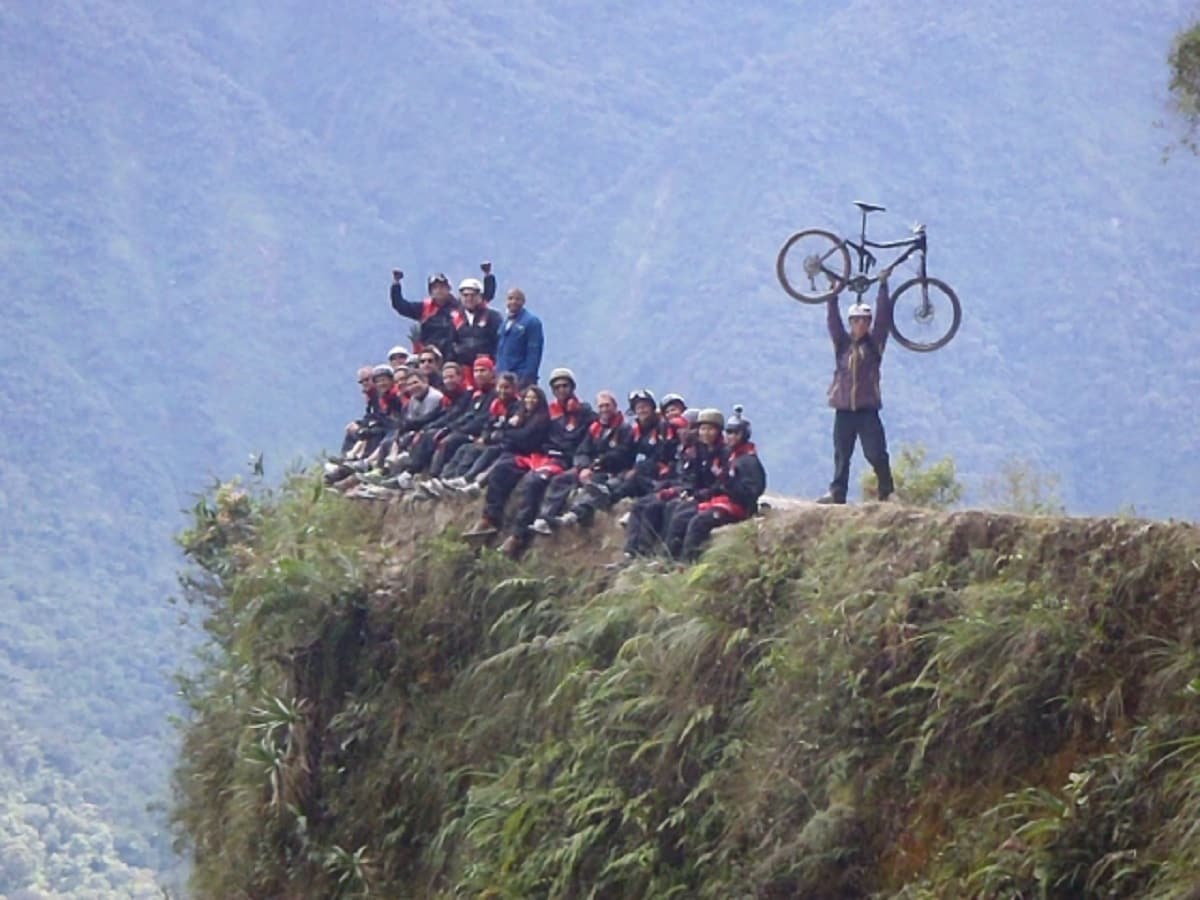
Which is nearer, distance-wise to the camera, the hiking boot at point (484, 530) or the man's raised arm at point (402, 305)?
the hiking boot at point (484, 530)

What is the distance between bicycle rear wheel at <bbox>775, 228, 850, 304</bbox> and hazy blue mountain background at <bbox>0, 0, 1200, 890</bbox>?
2804 centimetres

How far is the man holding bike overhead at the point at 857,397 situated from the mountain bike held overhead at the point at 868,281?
1.16 metres

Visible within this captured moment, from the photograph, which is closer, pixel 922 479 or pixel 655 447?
pixel 655 447

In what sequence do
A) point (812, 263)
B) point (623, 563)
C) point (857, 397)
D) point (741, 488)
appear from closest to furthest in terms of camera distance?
1. point (741, 488)
2. point (623, 563)
3. point (857, 397)
4. point (812, 263)

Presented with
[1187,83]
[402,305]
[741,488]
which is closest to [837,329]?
[741,488]

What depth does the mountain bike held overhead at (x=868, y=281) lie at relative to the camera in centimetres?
1738

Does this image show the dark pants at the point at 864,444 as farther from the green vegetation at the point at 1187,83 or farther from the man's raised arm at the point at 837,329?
the green vegetation at the point at 1187,83

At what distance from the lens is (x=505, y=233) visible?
84500 millimetres

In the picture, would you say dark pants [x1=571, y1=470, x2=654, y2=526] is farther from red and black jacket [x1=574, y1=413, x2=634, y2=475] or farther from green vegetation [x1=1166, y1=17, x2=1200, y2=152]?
green vegetation [x1=1166, y1=17, x2=1200, y2=152]

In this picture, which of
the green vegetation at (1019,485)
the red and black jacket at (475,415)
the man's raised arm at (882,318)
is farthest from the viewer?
the green vegetation at (1019,485)

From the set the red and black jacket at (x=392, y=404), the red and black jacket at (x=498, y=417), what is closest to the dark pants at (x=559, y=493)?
the red and black jacket at (x=498, y=417)

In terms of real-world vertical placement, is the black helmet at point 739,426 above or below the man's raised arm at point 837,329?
below

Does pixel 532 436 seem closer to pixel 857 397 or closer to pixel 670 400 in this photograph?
pixel 670 400

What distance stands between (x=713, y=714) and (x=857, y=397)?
11.8ft
